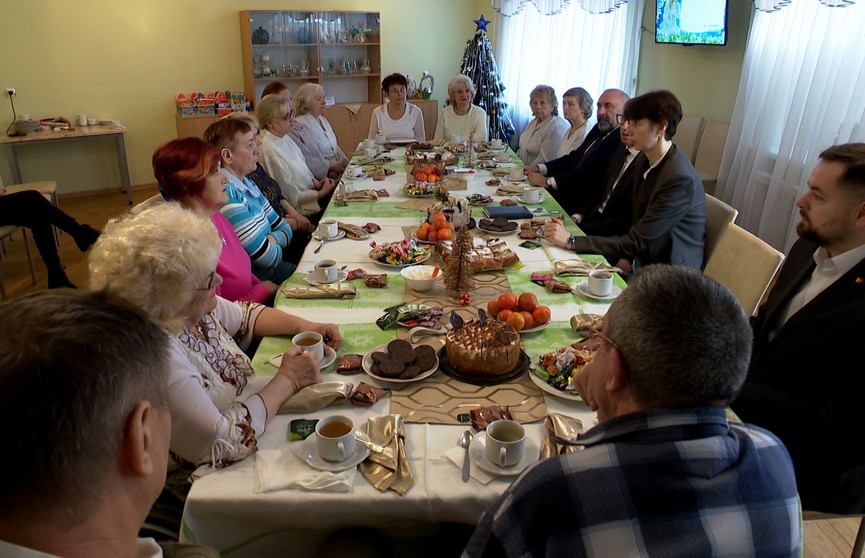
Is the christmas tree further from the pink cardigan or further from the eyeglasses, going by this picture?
the eyeglasses

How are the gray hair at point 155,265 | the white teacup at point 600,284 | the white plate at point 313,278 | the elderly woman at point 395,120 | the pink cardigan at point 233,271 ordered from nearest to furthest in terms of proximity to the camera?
the gray hair at point 155,265, the white teacup at point 600,284, the white plate at point 313,278, the pink cardigan at point 233,271, the elderly woman at point 395,120

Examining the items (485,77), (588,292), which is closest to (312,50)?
(485,77)

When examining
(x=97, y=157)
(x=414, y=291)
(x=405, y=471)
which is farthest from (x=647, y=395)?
(x=97, y=157)

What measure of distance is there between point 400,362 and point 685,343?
86cm

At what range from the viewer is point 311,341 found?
1.70 m

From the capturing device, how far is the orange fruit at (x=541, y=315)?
182cm

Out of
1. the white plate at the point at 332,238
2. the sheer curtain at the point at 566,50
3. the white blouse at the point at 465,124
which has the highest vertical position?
the sheer curtain at the point at 566,50

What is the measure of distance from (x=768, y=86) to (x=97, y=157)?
654cm

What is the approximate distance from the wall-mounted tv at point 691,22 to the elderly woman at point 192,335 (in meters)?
4.13

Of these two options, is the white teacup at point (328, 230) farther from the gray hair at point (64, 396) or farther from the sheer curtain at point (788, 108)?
the sheer curtain at point (788, 108)

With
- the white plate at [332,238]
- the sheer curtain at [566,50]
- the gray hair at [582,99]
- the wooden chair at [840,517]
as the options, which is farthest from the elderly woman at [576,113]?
the wooden chair at [840,517]

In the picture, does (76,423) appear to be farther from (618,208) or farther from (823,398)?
(618,208)

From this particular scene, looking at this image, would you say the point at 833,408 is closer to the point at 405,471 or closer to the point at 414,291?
the point at 405,471

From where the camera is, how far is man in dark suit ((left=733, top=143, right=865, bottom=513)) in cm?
153
